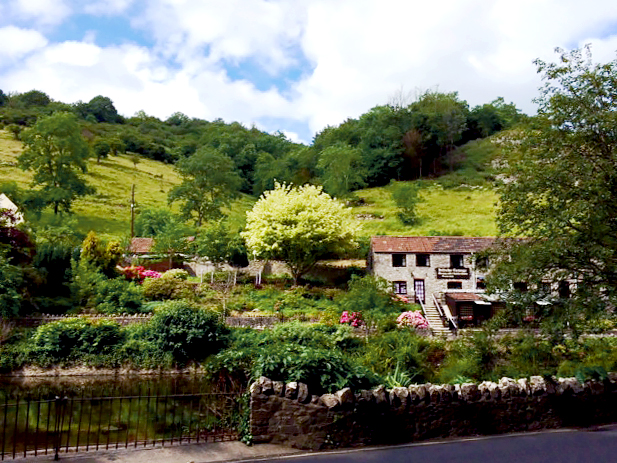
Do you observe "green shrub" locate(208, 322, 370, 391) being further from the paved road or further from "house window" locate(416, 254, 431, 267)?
"house window" locate(416, 254, 431, 267)

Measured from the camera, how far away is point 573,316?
14.4m

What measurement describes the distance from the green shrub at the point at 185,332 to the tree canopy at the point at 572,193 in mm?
13852

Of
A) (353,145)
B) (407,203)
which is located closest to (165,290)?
(407,203)

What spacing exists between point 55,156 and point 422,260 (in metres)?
37.2

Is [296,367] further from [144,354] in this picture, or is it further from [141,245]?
[141,245]

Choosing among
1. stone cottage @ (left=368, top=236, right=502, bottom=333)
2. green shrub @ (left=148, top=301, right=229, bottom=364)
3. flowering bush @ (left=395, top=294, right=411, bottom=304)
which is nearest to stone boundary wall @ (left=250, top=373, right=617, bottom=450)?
green shrub @ (left=148, top=301, right=229, bottom=364)

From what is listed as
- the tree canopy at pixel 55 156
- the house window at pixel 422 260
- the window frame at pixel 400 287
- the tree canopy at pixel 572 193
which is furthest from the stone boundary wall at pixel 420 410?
the tree canopy at pixel 55 156

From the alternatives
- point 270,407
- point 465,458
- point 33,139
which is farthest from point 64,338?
point 33,139

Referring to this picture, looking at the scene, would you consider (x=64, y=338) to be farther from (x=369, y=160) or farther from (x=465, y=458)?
(x=369, y=160)

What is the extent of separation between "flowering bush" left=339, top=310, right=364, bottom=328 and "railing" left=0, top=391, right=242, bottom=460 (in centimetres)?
1239

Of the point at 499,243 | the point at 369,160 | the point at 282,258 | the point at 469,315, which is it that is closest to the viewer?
the point at 499,243

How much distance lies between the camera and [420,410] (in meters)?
10.2

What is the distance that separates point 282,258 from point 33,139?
29639mm

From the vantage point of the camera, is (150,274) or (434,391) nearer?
(434,391)
